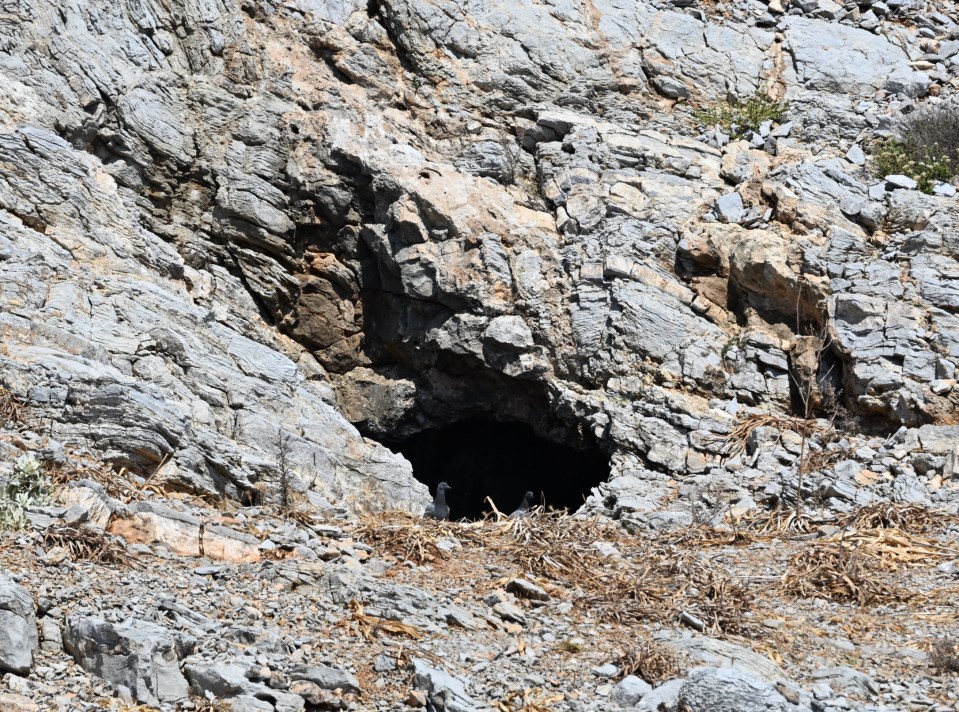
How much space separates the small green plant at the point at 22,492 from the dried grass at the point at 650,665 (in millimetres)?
3920

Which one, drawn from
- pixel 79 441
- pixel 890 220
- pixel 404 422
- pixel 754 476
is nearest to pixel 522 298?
pixel 404 422

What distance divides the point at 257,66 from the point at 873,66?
811cm

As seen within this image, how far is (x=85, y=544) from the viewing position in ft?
21.8

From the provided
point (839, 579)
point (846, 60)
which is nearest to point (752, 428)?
point (839, 579)

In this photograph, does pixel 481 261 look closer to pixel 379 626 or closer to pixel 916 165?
pixel 916 165

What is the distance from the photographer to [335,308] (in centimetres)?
1296

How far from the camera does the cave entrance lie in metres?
13.8

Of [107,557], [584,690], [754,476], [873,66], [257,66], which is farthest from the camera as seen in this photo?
[873,66]

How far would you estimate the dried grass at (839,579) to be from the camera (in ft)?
25.3

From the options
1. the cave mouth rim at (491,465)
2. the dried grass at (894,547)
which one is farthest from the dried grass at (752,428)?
the cave mouth rim at (491,465)

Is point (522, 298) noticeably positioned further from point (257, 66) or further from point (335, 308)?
point (257, 66)

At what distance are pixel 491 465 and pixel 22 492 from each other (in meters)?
A: 7.93

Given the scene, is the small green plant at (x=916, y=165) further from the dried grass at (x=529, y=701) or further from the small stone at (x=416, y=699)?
the small stone at (x=416, y=699)

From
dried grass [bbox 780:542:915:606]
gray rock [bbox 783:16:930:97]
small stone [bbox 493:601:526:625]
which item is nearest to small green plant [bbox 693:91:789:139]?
gray rock [bbox 783:16:930:97]
